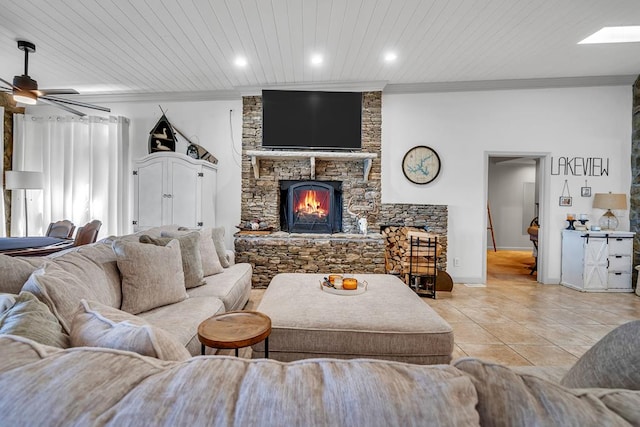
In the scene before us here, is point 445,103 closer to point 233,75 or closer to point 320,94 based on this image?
point 320,94

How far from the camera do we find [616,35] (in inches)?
126

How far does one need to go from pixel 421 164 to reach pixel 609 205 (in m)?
2.60

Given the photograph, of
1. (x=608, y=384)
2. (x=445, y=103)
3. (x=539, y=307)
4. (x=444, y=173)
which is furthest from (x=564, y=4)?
(x=608, y=384)

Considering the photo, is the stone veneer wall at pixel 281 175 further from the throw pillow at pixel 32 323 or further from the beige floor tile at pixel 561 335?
the throw pillow at pixel 32 323

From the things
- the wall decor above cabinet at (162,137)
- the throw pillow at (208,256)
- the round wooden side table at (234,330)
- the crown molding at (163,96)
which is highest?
the crown molding at (163,96)

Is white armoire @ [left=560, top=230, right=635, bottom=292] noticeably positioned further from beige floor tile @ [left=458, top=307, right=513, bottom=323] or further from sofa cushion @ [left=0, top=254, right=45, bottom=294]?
sofa cushion @ [left=0, top=254, right=45, bottom=294]

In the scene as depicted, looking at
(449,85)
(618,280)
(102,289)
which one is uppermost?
(449,85)

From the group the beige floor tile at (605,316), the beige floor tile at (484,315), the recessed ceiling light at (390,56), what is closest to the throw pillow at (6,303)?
the beige floor tile at (484,315)

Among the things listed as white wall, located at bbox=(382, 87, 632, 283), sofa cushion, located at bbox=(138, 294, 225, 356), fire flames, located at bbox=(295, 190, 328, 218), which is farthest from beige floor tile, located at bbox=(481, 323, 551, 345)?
fire flames, located at bbox=(295, 190, 328, 218)

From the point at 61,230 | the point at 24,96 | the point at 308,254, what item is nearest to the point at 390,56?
the point at 308,254

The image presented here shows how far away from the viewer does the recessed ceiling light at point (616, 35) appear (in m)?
3.12

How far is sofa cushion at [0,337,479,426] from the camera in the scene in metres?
0.42

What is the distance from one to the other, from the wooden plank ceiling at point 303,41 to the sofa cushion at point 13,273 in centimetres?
238

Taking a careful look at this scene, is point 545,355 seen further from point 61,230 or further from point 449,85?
point 61,230
